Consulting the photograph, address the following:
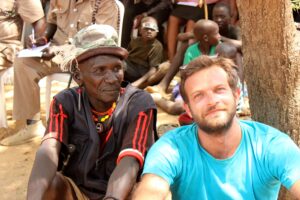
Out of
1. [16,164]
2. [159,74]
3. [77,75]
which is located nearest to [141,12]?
[159,74]

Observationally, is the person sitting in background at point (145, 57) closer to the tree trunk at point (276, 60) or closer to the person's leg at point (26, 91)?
the person's leg at point (26, 91)

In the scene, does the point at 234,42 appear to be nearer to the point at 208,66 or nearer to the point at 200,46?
the point at 200,46

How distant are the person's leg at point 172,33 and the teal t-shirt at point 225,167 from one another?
13.0 feet

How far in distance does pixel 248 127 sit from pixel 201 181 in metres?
0.33

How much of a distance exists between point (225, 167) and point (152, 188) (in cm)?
33

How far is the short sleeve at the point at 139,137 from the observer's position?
7.39 feet

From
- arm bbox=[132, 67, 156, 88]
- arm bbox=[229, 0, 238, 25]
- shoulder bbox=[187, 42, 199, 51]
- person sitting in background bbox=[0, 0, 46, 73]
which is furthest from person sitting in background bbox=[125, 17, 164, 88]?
person sitting in background bbox=[0, 0, 46, 73]

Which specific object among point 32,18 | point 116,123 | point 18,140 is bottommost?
point 18,140

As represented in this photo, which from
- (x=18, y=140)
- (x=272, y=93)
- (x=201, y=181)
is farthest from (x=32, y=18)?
(x=201, y=181)

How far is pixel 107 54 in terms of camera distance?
242 centimetres

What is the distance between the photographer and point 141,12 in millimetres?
6258

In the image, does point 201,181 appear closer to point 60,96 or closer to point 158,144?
point 158,144

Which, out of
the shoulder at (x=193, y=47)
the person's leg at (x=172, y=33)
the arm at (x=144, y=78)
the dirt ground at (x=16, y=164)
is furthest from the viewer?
the person's leg at (x=172, y=33)

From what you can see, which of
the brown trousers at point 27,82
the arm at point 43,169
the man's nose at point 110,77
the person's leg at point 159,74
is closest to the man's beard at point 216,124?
the man's nose at point 110,77
